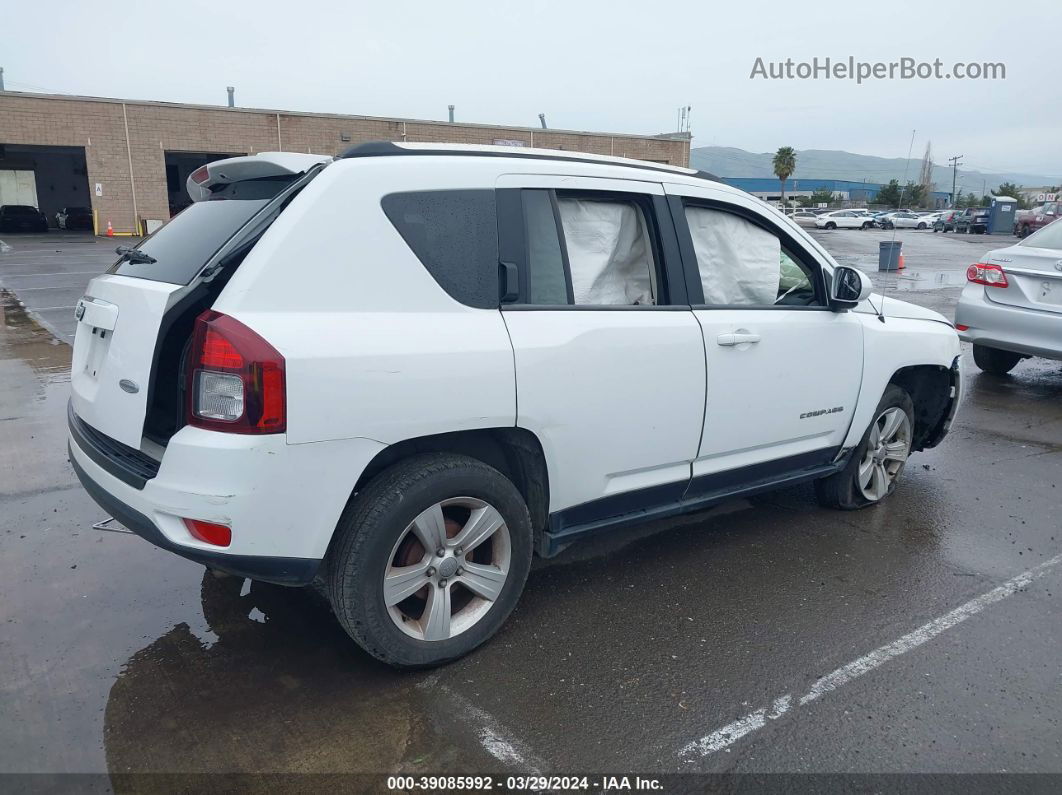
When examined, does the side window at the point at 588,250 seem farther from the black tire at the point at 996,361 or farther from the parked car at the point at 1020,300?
the black tire at the point at 996,361

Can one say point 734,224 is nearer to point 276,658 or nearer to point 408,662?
point 408,662

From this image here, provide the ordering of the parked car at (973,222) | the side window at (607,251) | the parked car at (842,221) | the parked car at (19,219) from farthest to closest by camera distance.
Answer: the parked car at (842,221), the parked car at (973,222), the parked car at (19,219), the side window at (607,251)

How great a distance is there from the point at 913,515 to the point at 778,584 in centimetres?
148

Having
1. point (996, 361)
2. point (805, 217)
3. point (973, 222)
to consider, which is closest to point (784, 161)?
point (805, 217)

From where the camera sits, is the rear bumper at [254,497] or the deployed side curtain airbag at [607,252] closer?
the rear bumper at [254,497]

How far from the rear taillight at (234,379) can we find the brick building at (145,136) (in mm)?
32925

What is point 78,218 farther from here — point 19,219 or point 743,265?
point 743,265

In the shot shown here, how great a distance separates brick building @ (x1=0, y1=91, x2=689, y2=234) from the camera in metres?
33.3

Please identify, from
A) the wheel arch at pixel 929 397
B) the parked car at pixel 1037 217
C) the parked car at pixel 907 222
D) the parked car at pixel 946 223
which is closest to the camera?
the wheel arch at pixel 929 397

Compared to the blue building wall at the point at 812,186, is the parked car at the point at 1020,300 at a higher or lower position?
lower

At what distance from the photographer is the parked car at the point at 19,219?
34.9m

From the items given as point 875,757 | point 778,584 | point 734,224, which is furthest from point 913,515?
point 875,757

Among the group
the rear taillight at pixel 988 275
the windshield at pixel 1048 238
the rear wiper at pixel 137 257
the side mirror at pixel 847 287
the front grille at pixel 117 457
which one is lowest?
the front grille at pixel 117 457

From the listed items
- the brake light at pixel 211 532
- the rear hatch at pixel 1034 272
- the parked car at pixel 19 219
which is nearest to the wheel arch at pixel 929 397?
the rear hatch at pixel 1034 272
